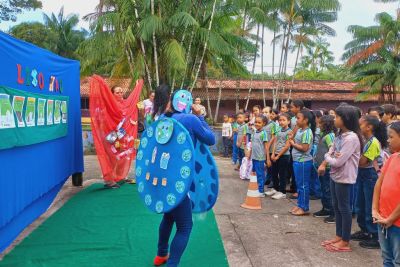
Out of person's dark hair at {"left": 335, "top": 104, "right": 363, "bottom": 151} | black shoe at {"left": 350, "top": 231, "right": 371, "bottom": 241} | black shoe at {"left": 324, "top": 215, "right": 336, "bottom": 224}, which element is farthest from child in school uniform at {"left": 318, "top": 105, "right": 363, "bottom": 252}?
black shoe at {"left": 324, "top": 215, "right": 336, "bottom": 224}

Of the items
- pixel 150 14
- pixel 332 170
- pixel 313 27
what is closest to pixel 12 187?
pixel 332 170

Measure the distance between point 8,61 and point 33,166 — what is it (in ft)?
4.42

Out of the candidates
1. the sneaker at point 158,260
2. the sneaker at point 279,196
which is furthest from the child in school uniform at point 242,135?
the sneaker at point 158,260

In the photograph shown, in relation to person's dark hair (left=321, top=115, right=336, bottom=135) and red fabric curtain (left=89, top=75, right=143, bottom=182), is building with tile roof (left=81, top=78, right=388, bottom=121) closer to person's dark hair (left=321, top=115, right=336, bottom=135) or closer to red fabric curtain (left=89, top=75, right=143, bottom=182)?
red fabric curtain (left=89, top=75, right=143, bottom=182)

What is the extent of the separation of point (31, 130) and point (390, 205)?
157 inches

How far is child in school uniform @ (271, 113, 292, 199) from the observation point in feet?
21.9

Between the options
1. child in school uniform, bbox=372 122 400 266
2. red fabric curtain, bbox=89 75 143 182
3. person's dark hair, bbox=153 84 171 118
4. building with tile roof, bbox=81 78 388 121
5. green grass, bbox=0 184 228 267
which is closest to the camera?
child in school uniform, bbox=372 122 400 266

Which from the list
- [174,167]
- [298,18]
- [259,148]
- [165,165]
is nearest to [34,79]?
[165,165]

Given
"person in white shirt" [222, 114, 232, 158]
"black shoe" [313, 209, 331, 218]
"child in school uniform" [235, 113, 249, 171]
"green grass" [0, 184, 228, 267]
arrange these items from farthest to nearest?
"person in white shirt" [222, 114, 232, 158] → "child in school uniform" [235, 113, 249, 171] → "black shoe" [313, 209, 331, 218] → "green grass" [0, 184, 228, 267]

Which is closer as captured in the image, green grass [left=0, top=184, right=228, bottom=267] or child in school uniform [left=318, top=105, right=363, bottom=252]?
green grass [left=0, top=184, right=228, bottom=267]

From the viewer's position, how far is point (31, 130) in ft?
15.3

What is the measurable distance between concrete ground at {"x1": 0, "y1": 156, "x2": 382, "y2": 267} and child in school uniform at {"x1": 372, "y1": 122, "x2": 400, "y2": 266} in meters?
1.19

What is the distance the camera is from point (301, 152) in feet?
18.1

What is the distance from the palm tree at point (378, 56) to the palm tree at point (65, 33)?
21.6m
